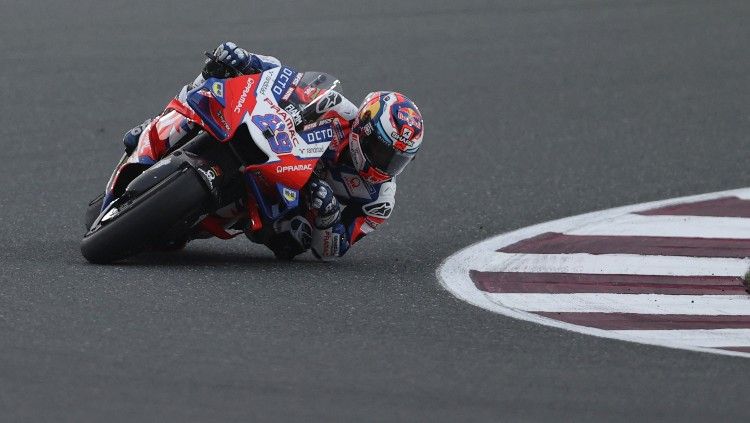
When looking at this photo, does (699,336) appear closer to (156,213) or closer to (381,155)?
(381,155)

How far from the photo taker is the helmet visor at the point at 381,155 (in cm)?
781

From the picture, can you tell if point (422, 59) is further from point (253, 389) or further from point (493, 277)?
point (253, 389)

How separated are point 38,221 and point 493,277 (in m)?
2.81

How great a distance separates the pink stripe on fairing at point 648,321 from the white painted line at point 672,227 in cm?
209

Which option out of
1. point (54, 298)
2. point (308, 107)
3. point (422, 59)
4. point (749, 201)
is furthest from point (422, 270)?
point (422, 59)

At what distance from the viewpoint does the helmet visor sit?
25.6ft

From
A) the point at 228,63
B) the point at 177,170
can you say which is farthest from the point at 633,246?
the point at 177,170

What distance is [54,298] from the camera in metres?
6.57

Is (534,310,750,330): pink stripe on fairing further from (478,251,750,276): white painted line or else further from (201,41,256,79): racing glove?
(201,41,256,79): racing glove

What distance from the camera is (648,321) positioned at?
6871 millimetres

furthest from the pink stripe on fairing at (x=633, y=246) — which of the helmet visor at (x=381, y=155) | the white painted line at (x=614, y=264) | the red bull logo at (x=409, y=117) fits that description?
the red bull logo at (x=409, y=117)

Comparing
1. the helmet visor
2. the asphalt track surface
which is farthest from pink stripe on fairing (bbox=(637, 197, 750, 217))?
the helmet visor

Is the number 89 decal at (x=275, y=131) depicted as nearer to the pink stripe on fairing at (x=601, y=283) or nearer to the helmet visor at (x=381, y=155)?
the helmet visor at (x=381, y=155)

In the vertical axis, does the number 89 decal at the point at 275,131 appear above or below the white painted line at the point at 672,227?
above
